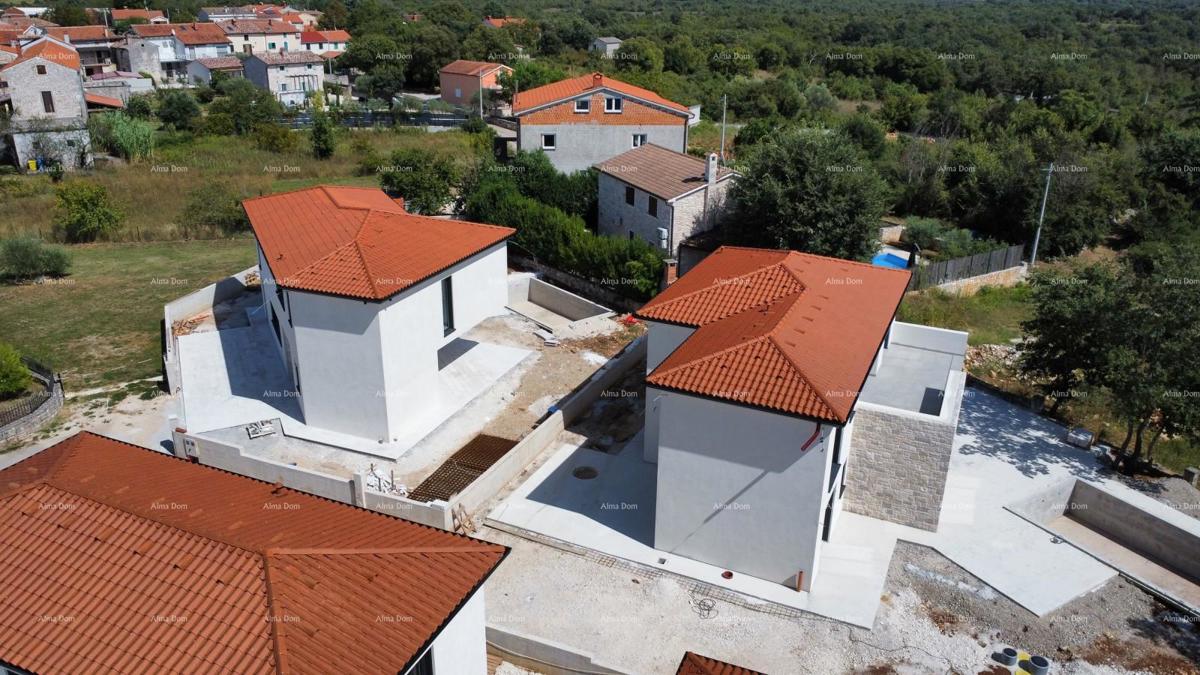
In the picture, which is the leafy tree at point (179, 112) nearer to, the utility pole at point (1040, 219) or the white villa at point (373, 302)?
the white villa at point (373, 302)

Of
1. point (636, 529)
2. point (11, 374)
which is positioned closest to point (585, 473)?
point (636, 529)

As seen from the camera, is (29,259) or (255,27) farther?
(255,27)

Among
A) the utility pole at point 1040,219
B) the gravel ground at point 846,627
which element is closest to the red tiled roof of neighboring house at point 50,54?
the gravel ground at point 846,627

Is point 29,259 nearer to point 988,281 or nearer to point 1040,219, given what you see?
point 988,281

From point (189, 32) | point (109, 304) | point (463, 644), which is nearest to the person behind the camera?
point (463, 644)

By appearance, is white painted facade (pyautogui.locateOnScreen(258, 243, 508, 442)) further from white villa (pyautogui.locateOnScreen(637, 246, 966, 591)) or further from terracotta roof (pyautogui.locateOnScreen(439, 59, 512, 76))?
terracotta roof (pyautogui.locateOnScreen(439, 59, 512, 76))

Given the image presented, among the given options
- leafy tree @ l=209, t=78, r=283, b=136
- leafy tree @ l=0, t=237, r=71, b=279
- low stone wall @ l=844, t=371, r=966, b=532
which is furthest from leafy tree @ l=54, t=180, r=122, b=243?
low stone wall @ l=844, t=371, r=966, b=532

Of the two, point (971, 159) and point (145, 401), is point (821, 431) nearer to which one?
point (145, 401)
